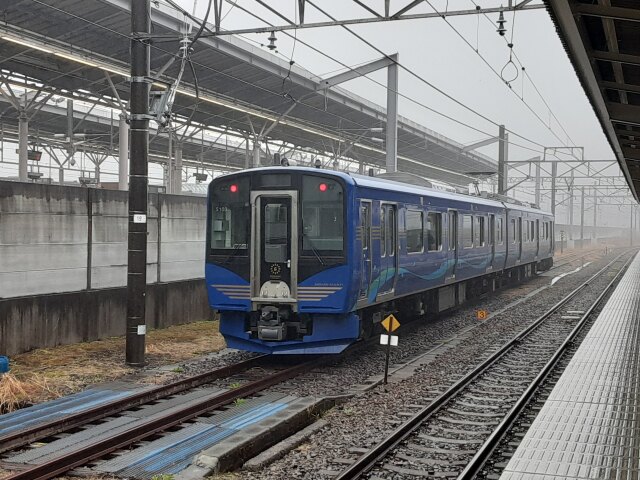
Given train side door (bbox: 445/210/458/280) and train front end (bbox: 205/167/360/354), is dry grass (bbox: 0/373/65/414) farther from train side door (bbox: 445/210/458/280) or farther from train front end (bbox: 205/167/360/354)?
train side door (bbox: 445/210/458/280)

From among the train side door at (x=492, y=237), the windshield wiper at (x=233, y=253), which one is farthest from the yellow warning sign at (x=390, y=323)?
the train side door at (x=492, y=237)

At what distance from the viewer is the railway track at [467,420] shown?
247 inches

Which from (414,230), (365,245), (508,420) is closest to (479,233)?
(414,230)

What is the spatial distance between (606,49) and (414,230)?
254 inches

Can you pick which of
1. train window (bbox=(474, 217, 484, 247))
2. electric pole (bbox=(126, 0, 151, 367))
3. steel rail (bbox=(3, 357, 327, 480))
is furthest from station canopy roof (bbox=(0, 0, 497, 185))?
steel rail (bbox=(3, 357, 327, 480))

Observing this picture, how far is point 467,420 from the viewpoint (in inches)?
313

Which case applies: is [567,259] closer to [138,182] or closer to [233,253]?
[233,253]

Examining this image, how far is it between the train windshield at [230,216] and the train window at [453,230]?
6036 millimetres

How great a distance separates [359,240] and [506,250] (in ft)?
40.3

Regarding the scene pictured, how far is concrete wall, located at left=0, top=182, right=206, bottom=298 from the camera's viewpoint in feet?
35.6

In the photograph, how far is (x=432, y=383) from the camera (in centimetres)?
972

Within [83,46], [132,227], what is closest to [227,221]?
[132,227]

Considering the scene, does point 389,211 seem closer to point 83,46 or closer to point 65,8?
point 65,8

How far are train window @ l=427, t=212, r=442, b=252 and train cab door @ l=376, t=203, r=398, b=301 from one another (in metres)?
1.98
